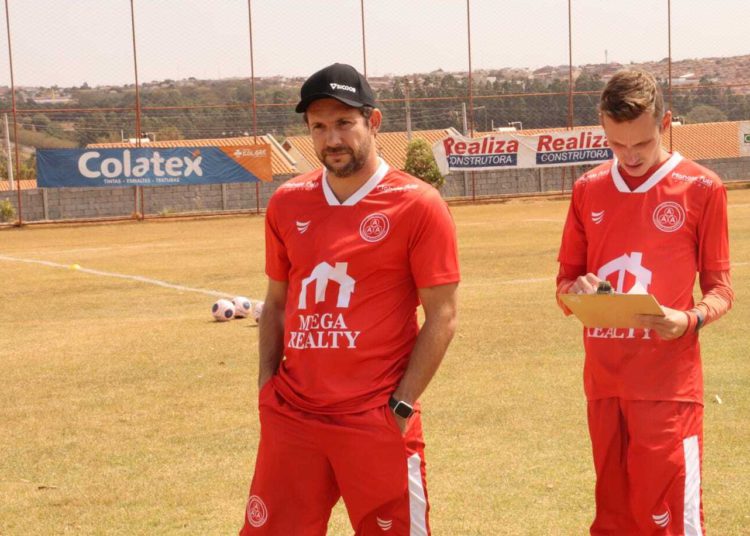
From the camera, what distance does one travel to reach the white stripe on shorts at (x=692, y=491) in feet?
14.5

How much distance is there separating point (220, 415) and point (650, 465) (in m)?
5.42

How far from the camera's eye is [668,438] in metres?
4.44

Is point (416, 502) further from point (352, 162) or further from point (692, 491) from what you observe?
point (352, 162)

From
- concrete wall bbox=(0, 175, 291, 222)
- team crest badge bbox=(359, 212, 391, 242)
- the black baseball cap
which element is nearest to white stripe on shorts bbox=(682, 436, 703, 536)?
team crest badge bbox=(359, 212, 391, 242)

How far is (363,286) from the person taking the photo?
4199 millimetres

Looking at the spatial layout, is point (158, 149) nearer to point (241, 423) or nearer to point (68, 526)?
point (241, 423)

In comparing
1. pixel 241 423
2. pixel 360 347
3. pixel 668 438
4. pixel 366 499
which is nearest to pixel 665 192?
pixel 668 438

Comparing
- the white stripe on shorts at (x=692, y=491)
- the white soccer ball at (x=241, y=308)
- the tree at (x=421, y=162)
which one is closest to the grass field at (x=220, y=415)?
the white soccer ball at (x=241, y=308)

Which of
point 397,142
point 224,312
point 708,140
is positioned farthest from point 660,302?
point 708,140

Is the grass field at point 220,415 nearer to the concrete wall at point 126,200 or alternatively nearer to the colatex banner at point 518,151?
the colatex banner at point 518,151

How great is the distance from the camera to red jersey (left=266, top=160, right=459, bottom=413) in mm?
4172

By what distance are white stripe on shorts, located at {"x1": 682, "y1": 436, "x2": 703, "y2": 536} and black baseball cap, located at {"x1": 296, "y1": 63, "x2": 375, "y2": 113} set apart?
5.70 feet

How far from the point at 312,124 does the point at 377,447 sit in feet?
3.78

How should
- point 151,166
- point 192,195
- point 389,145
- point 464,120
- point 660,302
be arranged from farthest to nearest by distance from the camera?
point 389,145 → point 464,120 → point 192,195 → point 151,166 → point 660,302
